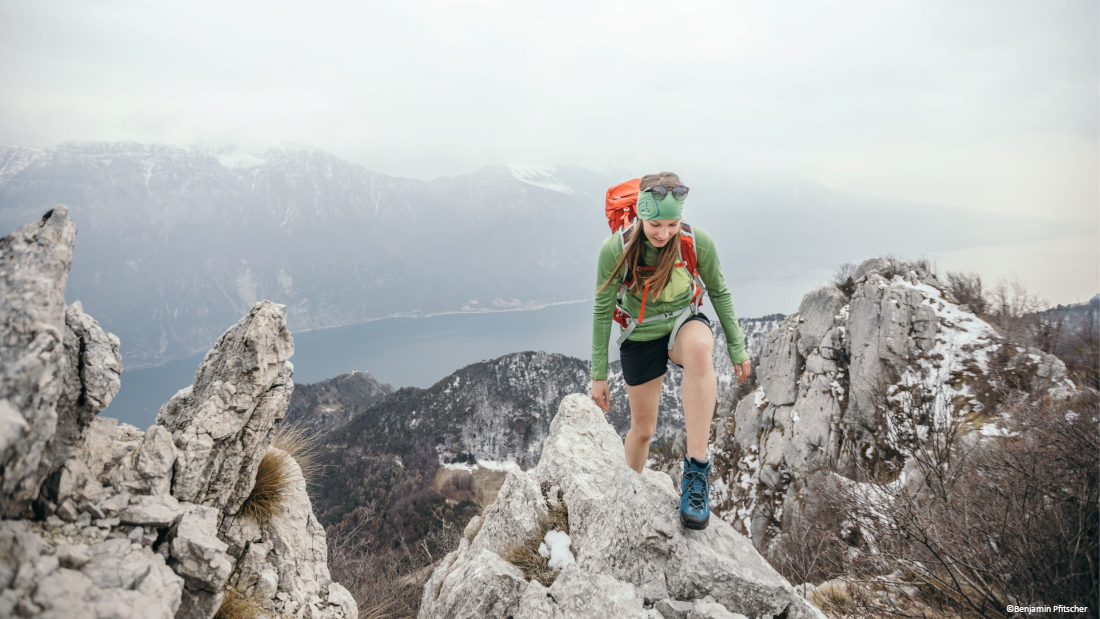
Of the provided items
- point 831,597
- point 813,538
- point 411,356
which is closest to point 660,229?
point 831,597

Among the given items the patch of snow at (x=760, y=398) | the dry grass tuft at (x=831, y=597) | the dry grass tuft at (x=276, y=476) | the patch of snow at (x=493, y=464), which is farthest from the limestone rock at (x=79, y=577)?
the patch of snow at (x=493, y=464)

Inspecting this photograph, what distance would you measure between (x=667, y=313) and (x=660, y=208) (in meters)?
0.79

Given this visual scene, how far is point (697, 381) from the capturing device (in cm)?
318

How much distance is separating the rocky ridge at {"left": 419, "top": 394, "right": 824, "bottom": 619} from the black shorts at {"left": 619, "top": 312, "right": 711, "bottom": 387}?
3.24ft

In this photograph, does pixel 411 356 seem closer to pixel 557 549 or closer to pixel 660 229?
pixel 557 549

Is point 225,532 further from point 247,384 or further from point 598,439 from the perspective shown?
point 598,439

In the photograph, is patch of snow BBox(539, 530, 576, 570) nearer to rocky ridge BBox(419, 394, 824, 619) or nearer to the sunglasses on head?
rocky ridge BBox(419, 394, 824, 619)

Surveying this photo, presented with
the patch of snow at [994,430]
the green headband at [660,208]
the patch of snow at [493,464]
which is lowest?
the patch of snow at [493,464]

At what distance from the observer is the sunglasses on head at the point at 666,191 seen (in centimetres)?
315

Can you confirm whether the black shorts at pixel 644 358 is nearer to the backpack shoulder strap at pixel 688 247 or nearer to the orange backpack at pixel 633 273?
the orange backpack at pixel 633 273

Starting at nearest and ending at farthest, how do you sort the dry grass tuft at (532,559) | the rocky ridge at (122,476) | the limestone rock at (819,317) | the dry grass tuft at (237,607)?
1. the rocky ridge at (122,476)
2. the dry grass tuft at (237,607)
3. the dry grass tuft at (532,559)
4. the limestone rock at (819,317)

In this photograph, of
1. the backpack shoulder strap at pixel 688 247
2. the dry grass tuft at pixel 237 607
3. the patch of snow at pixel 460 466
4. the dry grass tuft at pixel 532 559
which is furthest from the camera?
the patch of snow at pixel 460 466

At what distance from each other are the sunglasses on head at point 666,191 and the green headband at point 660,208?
→ 0.03m

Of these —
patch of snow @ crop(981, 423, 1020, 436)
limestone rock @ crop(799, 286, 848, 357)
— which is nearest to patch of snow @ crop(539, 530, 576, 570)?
patch of snow @ crop(981, 423, 1020, 436)
